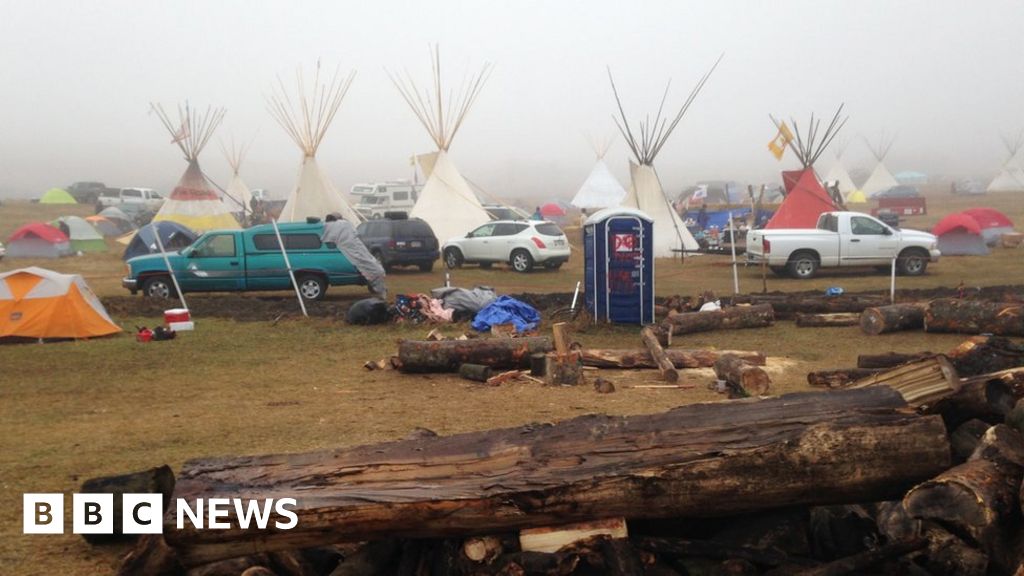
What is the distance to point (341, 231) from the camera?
67.2 feet

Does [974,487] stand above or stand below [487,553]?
above

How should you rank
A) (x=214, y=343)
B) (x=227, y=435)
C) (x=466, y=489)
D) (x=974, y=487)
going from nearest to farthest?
(x=974, y=487) → (x=466, y=489) → (x=227, y=435) → (x=214, y=343)

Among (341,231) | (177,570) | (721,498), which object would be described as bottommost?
(177,570)

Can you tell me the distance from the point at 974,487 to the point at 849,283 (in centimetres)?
1910

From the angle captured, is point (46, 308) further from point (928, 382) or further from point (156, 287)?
point (928, 382)

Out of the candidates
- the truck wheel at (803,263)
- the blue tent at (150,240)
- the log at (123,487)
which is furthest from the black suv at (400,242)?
the log at (123,487)

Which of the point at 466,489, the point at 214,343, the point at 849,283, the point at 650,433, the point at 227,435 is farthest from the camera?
the point at 849,283

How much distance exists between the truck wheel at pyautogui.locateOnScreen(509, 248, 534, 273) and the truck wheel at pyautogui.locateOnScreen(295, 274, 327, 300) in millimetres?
8112

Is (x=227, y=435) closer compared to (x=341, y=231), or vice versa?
(x=227, y=435)

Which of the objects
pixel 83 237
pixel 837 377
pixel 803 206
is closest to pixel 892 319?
pixel 837 377

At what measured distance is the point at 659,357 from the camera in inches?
475

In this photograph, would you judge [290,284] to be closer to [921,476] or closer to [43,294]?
[43,294]

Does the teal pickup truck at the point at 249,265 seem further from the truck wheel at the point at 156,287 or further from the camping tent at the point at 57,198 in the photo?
the camping tent at the point at 57,198

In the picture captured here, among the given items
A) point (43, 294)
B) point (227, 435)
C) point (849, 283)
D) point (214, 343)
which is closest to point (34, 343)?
point (43, 294)
